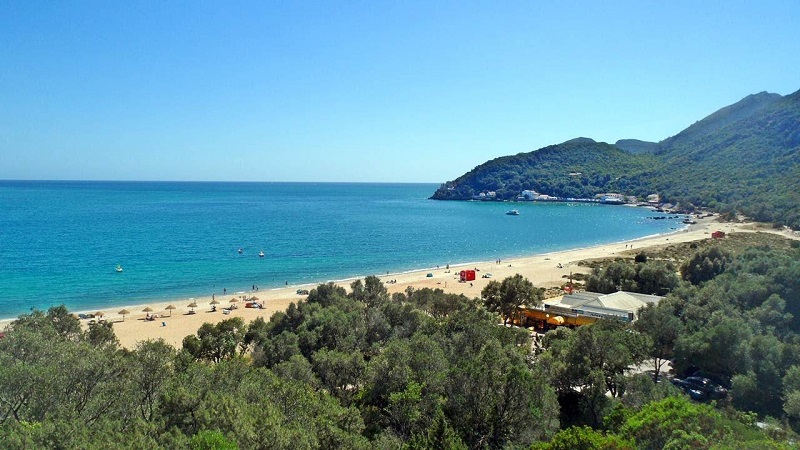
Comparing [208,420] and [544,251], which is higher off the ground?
[208,420]

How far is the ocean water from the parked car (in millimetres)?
34450

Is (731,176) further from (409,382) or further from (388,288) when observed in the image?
(409,382)

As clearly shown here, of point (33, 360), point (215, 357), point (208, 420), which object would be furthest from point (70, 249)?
point (208, 420)

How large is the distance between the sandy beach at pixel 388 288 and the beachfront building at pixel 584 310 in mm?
11567

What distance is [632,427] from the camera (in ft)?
35.7

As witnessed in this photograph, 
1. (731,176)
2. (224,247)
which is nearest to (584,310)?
(224,247)

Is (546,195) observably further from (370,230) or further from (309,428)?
(309,428)

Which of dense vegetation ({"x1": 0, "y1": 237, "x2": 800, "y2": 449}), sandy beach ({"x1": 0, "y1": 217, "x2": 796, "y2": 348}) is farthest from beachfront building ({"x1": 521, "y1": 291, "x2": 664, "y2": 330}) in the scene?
sandy beach ({"x1": 0, "y1": 217, "x2": 796, "y2": 348})

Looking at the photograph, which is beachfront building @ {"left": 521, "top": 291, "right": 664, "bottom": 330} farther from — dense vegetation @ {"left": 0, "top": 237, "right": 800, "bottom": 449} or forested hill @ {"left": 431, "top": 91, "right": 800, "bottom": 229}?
forested hill @ {"left": 431, "top": 91, "right": 800, "bottom": 229}

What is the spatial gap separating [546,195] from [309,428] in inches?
7481

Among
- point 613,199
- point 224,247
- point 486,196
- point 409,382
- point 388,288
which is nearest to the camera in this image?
point 409,382

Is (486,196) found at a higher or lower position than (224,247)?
higher

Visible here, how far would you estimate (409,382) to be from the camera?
13508mm

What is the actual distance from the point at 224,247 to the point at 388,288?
3201 centimetres
